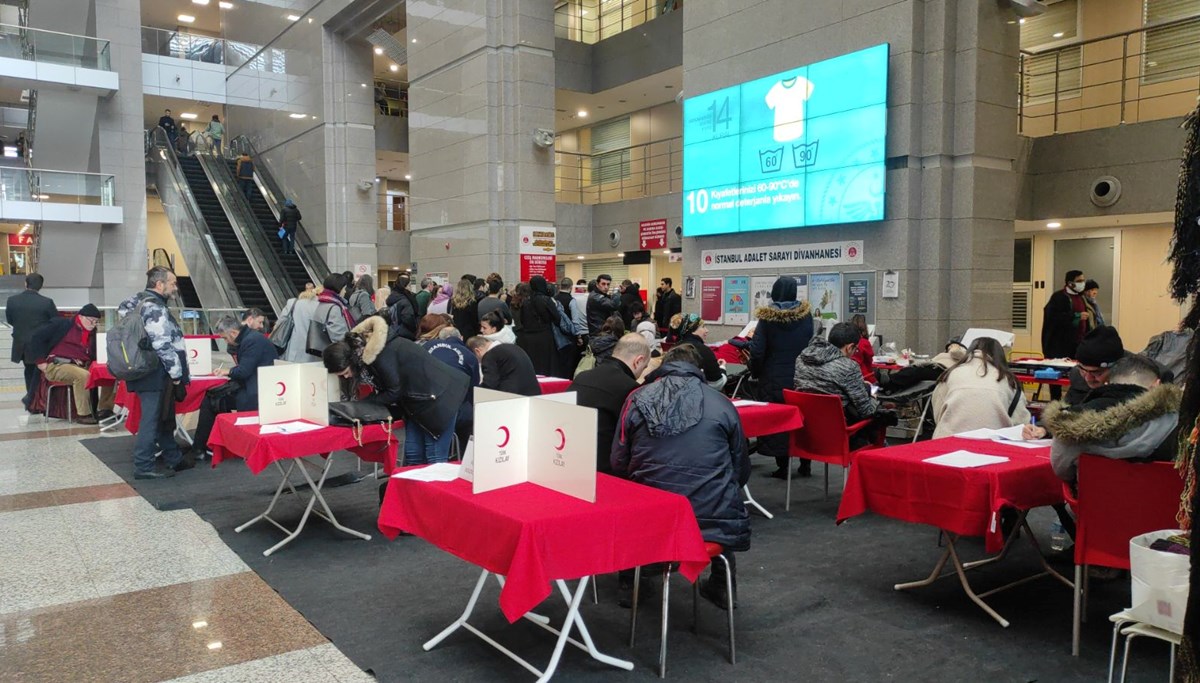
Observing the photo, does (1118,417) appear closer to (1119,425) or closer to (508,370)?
(1119,425)

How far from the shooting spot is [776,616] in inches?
154

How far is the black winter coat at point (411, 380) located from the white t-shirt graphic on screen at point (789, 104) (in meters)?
5.82

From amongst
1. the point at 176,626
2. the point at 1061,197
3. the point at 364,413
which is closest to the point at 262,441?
the point at 364,413

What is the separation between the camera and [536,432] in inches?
130

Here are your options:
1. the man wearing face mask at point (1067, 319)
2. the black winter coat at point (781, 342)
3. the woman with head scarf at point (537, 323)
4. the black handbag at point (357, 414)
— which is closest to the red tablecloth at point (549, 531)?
the black handbag at point (357, 414)

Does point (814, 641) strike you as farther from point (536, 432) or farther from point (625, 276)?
point (625, 276)

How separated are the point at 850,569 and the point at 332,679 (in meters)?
2.76

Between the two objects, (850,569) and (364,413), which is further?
(364,413)

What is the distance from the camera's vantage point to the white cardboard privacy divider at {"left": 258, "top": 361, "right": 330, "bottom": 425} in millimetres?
4984

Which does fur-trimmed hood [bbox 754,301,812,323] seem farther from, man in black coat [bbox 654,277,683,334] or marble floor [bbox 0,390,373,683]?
man in black coat [bbox 654,277,683,334]

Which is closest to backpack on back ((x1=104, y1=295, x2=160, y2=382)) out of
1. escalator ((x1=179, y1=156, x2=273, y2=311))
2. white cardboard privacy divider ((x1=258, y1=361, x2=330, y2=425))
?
white cardboard privacy divider ((x1=258, y1=361, x2=330, y2=425))

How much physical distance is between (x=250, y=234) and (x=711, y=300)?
12298 millimetres

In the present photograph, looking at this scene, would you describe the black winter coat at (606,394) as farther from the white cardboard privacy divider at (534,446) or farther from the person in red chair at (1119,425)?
the person in red chair at (1119,425)

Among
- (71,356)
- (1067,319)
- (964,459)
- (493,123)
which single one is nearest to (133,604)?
(964,459)
